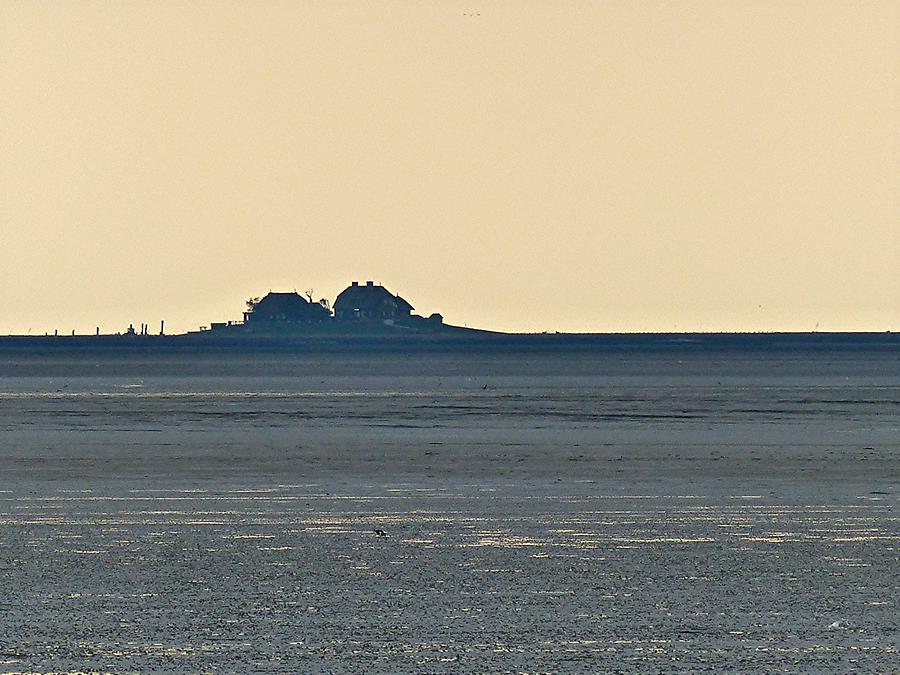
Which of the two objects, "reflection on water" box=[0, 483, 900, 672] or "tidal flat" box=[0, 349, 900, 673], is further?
"tidal flat" box=[0, 349, 900, 673]

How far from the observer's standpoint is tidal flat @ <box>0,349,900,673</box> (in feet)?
46.5

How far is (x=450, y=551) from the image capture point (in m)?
19.7

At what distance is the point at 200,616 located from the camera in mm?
15570

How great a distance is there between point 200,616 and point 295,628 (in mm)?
1089

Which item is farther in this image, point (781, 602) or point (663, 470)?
point (663, 470)

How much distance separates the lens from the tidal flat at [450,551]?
1419 cm

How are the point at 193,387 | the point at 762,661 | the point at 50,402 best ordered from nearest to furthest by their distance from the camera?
1. the point at 762,661
2. the point at 50,402
3. the point at 193,387

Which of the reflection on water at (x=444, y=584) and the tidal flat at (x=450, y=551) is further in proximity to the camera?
the tidal flat at (x=450, y=551)

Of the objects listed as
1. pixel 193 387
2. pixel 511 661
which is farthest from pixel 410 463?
pixel 193 387

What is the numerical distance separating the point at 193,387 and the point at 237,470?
5394cm

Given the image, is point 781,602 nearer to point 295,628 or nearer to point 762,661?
point 762,661

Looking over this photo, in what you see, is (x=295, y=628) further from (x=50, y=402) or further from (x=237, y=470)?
(x=50, y=402)

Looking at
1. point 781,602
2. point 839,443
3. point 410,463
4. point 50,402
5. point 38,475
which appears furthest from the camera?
point 50,402

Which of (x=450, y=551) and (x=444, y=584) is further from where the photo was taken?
(x=450, y=551)
